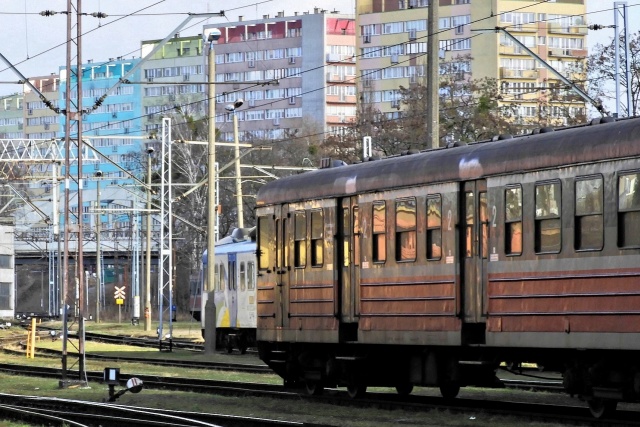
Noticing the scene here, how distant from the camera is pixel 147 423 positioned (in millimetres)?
19688

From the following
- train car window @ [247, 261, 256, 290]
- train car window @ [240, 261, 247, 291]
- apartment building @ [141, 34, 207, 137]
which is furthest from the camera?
apartment building @ [141, 34, 207, 137]

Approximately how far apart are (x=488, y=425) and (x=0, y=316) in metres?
69.1

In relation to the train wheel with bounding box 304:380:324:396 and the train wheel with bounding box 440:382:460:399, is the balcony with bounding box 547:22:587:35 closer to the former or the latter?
the train wheel with bounding box 304:380:324:396

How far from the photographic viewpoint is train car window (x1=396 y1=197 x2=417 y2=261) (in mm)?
21484

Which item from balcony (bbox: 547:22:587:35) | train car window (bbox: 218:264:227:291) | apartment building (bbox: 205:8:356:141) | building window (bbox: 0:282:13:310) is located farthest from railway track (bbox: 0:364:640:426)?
apartment building (bbox: 205:8:356:141)

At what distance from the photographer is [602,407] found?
1833 centimetres

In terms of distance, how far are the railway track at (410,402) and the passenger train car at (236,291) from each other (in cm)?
1187

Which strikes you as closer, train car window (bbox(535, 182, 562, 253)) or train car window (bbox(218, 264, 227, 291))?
train car window (bbox(535, 182, 562, 253))

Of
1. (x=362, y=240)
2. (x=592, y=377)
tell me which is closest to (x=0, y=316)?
(x=362, y=240)

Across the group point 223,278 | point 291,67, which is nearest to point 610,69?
point 223,278

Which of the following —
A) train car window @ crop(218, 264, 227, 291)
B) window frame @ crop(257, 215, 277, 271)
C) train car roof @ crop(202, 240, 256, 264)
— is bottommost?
train car window @ crop(218, 264, 227, 291)

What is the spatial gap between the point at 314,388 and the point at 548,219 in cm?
725

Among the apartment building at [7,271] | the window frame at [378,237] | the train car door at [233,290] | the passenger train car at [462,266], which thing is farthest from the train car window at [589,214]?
the apartment building at [7,271]

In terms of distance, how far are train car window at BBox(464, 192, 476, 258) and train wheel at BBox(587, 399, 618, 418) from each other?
2.75 m
